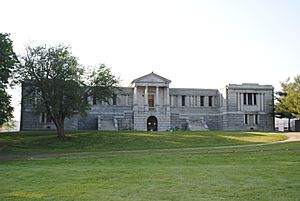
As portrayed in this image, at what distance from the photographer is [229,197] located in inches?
397

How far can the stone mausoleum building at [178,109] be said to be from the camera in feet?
233

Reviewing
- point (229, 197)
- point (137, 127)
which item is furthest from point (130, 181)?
point (137, 127)

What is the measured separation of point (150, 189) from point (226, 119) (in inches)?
2514

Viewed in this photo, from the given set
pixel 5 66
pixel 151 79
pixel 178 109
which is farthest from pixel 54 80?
pixel 178 109

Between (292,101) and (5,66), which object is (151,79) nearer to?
(292,101)

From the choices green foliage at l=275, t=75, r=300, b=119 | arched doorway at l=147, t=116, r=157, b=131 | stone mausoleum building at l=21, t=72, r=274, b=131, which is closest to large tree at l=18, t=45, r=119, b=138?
stone mausoleum building at l=21, t=72, r=274, b=131

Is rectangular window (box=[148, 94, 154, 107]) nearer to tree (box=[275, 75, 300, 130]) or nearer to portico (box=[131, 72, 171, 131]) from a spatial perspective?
portico (box=[131, 72, 171, 131])

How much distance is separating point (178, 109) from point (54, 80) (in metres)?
36.7

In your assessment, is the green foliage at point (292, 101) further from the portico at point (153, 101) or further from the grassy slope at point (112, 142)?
the portico at point (153, 101)

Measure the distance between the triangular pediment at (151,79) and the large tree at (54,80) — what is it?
2660 centimetres

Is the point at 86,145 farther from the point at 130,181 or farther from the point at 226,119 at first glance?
the point at 226,119

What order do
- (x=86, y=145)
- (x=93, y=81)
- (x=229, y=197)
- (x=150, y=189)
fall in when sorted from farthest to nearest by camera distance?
(x=93, y=81), (x=86, y=145), (x=150, y=189), (x=229, y=197)

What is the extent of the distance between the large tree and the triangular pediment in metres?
26.6

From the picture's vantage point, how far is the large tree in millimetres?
42875
